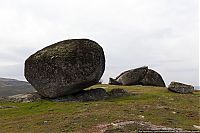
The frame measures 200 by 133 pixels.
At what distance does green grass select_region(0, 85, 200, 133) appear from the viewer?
3146 cm

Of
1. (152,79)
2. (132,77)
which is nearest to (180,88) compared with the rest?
(132,77)

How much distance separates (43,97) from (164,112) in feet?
77.4

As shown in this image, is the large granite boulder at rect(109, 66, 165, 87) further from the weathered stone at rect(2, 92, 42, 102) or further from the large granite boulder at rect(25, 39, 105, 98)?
the weathered stone at rect(2, 92, 42, 102)

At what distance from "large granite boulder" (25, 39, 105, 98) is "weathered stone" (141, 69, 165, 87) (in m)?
26.5

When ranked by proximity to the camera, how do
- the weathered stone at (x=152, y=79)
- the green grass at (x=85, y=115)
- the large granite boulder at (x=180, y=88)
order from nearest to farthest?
the green grass at (x=85, y=115), the large granite boulder at (x=180, y=88), the weathered stone at (x=152, y=79)

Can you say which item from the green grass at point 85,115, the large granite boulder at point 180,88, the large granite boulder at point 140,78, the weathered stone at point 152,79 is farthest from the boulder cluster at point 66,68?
the weathered stone at point 152,79

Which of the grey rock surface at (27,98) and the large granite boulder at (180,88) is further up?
the large granite boulder at (180,88)

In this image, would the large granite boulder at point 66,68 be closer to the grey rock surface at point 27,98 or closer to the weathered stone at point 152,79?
the grey rock surface at point 27,98

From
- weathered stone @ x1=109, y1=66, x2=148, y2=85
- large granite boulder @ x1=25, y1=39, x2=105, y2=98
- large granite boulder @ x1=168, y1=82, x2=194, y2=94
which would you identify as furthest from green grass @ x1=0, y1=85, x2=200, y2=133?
weathered stone @ x1=109, y1=66, x2=148, y2=85

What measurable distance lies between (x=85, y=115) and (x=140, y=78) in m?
41.9

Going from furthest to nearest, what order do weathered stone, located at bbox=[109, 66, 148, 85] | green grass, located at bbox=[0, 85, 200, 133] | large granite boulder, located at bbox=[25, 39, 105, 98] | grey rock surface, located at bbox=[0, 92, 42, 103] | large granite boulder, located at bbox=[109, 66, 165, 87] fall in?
large granite boulder, located at bbox=[109, 66, 165, 87] < weathered stone, located at bbox=[109, 66, 148, 85] < grey rock surface, located at bbox=[0, 92, 42, 103] < large granite boulder, located at bbox=[25, 39, 105, 98] < green grass, located at bbox=[0, 85, 200, 133]

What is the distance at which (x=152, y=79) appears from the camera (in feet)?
261

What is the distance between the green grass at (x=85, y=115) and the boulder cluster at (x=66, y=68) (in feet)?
11.8

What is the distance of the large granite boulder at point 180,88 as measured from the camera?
61.3 m
